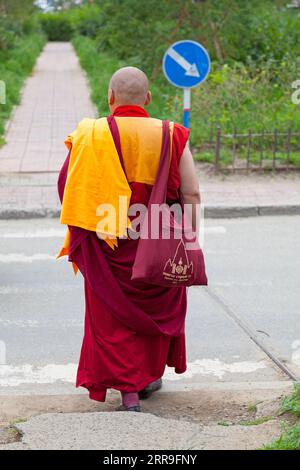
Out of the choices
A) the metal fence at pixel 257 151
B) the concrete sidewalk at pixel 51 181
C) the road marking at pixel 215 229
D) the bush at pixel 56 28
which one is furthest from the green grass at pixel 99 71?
the bush at pixel 56 28

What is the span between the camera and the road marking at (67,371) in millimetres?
5547

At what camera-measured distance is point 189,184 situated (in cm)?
478

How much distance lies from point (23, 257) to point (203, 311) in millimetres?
2401

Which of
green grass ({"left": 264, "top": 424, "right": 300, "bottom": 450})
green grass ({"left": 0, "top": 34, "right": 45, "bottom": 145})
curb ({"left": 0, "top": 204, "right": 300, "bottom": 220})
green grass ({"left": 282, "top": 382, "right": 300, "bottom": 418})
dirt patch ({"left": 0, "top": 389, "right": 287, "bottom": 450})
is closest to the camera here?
green grass ({"left": 264, "top": 424, "right": 300, "bottom": 450})

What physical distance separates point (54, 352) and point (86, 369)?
123cm

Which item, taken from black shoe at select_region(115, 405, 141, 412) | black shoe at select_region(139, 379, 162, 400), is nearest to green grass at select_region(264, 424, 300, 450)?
black shoe at select_region(115, 405, 141, 412)

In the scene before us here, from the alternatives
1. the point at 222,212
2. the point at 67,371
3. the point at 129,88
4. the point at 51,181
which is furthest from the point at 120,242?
the point at 51,181

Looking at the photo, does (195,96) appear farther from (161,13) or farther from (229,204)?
(161,13)

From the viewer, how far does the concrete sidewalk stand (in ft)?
35.3

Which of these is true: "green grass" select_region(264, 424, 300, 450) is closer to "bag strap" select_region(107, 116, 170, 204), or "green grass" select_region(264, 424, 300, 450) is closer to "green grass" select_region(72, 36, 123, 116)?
"bag strap" select_region(107, 116, 170, 204)

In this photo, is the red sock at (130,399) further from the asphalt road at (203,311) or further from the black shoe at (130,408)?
the asphalt road at (203,311)

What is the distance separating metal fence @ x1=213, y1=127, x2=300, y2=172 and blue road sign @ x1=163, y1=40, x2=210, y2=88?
77 centimetres

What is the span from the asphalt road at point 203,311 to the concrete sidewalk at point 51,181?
0.66m

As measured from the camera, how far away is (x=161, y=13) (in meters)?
20.5
